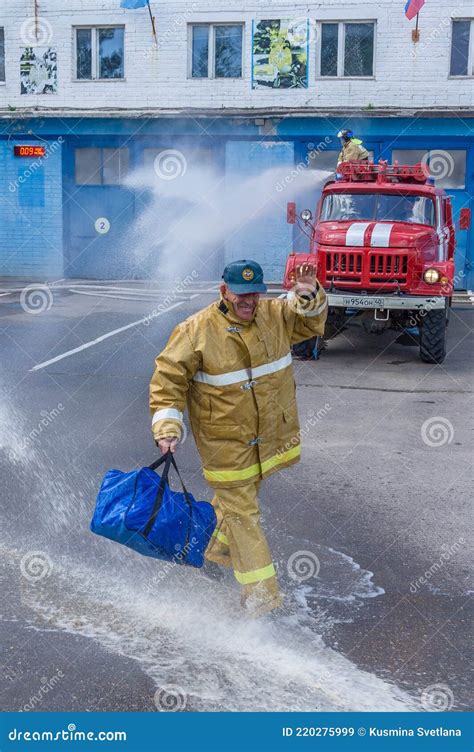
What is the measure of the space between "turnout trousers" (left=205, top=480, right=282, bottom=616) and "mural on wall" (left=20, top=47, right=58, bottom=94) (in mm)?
21278

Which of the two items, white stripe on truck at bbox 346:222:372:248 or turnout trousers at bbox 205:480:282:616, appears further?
white stripe on truck at bbox 346:222:372:248

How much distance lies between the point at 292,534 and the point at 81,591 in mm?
1546

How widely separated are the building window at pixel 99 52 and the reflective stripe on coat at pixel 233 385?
2044 centimetres

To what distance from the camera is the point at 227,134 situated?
23234mm

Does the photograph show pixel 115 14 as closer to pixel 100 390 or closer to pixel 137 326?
pixel 137 326

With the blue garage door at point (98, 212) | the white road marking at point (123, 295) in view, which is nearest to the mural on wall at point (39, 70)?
the blue garage door at point (98, 212)

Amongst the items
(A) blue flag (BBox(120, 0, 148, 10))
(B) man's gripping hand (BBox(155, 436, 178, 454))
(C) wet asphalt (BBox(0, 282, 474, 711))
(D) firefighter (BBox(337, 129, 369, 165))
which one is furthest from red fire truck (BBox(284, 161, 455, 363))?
(A) blue flag (BBox(120, 0, 148, 10))

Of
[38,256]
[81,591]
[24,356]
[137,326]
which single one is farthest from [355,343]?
[38,256]

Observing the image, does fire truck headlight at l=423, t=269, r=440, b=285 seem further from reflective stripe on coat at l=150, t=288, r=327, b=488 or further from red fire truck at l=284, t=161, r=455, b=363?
reflective stripe on coat at l=150, t=288, r=327, b=488

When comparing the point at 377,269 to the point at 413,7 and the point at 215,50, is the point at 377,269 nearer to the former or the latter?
the point at 413,7

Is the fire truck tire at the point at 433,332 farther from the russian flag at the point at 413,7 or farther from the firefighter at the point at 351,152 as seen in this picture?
the russian flag at the point at 413,7

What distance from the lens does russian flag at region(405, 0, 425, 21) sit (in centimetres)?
2078

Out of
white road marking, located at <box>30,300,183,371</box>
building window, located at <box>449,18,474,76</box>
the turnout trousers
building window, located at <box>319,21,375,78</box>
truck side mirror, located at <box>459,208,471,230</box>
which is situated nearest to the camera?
the turnout trousers

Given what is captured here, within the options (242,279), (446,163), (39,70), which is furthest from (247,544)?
(39,70)
